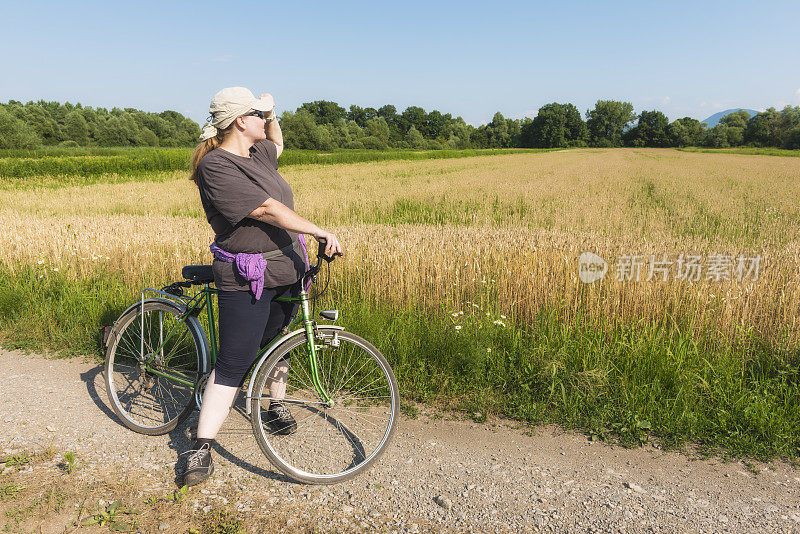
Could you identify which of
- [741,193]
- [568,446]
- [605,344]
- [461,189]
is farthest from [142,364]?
[741,193]

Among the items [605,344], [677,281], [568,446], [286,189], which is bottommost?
[568,446]

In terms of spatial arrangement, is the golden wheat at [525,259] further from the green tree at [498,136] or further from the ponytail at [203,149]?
the green tree at [498,136]

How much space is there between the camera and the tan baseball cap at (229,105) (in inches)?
118

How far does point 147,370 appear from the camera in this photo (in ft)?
13.1

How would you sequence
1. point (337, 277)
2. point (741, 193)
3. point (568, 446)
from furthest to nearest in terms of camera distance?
point (741, 193) < point (337, 277) < point (568, 446)

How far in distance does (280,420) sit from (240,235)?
5.09 feet

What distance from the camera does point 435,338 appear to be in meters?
4.86

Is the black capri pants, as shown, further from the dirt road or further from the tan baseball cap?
the tan baseball cap

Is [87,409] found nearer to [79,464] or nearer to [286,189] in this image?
[79,464]

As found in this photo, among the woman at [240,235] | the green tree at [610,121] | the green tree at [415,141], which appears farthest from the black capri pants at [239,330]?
the green tree at [610,121]

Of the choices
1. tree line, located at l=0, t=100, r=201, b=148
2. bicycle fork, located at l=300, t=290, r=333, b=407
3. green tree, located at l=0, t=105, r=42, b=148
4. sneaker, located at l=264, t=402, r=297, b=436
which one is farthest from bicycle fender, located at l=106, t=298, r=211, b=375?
tree line, located at l=0, t=100, r=201, b=148

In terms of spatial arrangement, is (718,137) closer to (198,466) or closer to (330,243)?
(330,243)

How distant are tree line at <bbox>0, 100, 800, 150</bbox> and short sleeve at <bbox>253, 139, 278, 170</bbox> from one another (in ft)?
231

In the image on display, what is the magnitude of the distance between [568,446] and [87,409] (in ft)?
12.9
